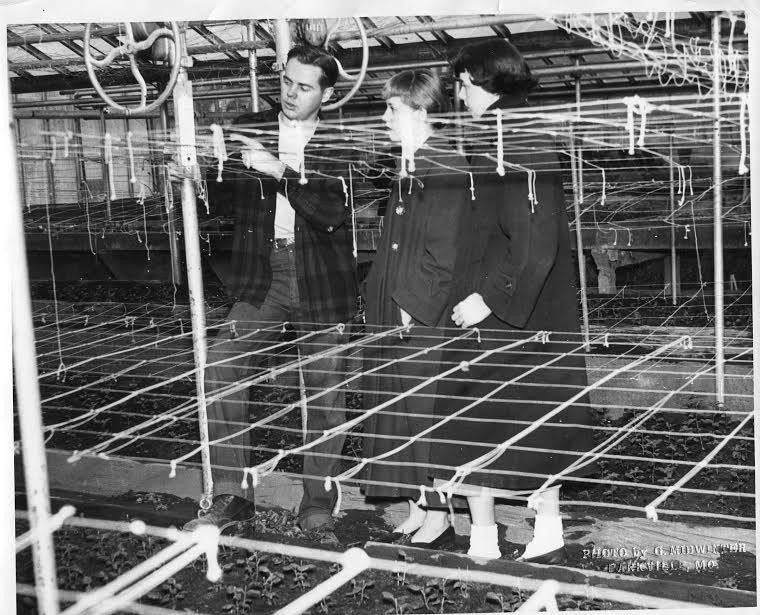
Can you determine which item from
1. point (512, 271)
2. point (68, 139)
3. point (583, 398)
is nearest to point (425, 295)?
point (512, 271)

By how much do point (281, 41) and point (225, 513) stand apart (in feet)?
3.69

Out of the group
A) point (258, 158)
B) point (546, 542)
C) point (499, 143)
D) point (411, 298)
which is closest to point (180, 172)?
point (258, 158)

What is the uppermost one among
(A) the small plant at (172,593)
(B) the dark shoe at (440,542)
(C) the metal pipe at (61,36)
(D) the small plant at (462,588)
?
(C) the metal pipe at (61,36)

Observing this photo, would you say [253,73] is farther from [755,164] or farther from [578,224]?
[755,164]

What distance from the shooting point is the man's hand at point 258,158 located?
95.7 inches

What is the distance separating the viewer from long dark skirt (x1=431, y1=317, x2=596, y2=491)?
7.82 feet

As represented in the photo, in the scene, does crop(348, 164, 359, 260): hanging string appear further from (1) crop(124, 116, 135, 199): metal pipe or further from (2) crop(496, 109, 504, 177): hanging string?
(1) crop(124, 116, 135, 199): metal pipe

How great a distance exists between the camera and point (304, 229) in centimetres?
248

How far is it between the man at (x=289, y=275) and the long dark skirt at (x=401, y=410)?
0.09 m

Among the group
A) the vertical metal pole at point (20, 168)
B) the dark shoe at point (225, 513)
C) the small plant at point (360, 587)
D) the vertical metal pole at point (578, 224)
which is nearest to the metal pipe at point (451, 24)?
the vertical metal pole at point (578, 224)

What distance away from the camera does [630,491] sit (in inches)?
104

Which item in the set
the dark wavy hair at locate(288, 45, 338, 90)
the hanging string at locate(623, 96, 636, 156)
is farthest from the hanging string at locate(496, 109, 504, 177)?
the dark wavy hair at locate(288, 45, 338, 90)

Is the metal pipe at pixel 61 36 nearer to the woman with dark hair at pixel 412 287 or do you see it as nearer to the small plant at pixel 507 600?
the woman with dark hair at pixel 412 287

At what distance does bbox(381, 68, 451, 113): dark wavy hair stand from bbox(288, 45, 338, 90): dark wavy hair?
0.15 metres
